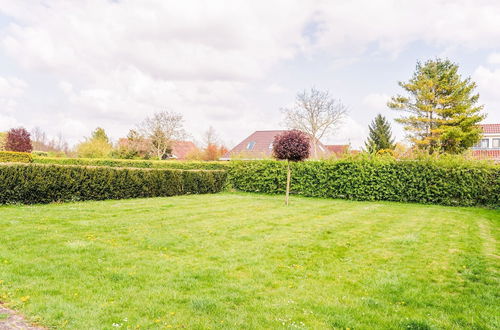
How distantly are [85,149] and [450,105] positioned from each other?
34.9 meters

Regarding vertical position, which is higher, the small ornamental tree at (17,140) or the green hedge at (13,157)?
the small ornamental tree at (17,140)

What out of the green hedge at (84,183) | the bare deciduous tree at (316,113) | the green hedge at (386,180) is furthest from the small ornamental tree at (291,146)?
the bare deciduous tree at (316,113)

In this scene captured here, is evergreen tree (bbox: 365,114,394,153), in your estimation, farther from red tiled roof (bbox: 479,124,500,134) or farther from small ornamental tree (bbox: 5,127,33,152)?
small ornamental tree (bbox: 5,127,33,152)

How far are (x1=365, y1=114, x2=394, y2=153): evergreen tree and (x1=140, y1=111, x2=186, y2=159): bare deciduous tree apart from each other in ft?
76.2

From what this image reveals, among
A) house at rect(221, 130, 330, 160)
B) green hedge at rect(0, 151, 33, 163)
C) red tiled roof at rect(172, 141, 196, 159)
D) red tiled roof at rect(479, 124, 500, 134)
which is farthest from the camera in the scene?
red tiled roof at rect(172, 141, 196, 159)

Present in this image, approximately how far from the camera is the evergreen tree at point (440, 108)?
1120 inches

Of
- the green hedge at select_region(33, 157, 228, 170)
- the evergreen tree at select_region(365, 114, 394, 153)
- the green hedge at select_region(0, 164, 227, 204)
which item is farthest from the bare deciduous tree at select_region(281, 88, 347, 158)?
the green hedge at select_region(0, 164, 227, 204)

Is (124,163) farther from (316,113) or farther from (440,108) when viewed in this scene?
(440,108)

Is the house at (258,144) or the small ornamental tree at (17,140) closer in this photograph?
the small ornamental tree at (17,140)

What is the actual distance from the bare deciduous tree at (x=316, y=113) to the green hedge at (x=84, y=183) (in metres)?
22.0

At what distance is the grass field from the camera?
3234 millimetres

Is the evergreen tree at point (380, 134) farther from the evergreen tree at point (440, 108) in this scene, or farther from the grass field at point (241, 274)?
the grass field at point (241, 274)

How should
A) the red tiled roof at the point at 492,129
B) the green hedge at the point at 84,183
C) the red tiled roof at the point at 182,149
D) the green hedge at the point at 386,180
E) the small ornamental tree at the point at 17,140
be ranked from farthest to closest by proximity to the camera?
the red tiled roof at the point at 182,149
the red tiled roof at the point at 492,129
the small ornamental tree at the point at 17,140
the green hedge at the point at 386,180
the green hedge at the point at 84,183

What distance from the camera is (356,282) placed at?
4.39 m
